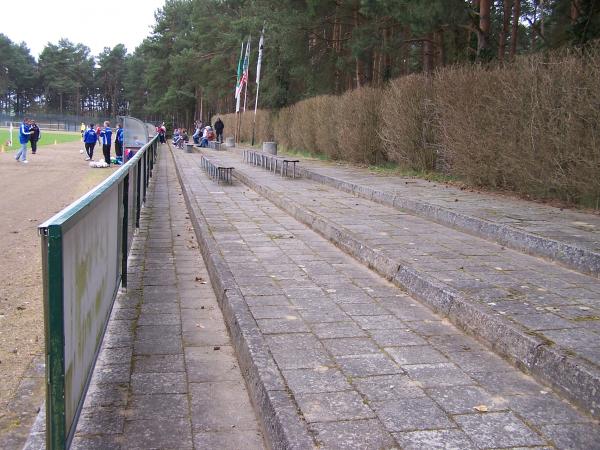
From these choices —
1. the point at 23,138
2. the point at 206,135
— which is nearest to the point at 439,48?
the point at 23,138

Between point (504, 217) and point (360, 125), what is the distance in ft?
33.1

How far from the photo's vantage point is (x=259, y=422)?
10.5ft

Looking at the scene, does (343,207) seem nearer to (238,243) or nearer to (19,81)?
(238,243)

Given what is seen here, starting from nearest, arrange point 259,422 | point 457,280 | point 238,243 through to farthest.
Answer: point 259,422, point 457,280, point 238,243

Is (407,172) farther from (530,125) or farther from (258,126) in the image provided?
(258,126)

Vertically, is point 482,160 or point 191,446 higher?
point 482,160

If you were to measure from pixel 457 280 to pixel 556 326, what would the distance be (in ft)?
4.09

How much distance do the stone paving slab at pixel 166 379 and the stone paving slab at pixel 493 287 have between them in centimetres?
164

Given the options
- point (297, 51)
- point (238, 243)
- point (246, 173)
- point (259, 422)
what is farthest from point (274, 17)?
point (259, 422)

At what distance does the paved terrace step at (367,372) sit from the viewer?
2.78 m

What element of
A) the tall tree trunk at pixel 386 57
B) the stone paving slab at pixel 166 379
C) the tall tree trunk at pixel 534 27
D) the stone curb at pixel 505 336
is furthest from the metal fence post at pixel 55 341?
the tall tree trunk at pixel 534 27

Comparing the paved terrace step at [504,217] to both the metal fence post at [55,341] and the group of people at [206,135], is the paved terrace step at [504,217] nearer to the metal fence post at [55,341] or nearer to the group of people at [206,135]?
the metal fence post at [55,341]

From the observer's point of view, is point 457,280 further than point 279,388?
Yes

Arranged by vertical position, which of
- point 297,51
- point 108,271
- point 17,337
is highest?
point 297,51
